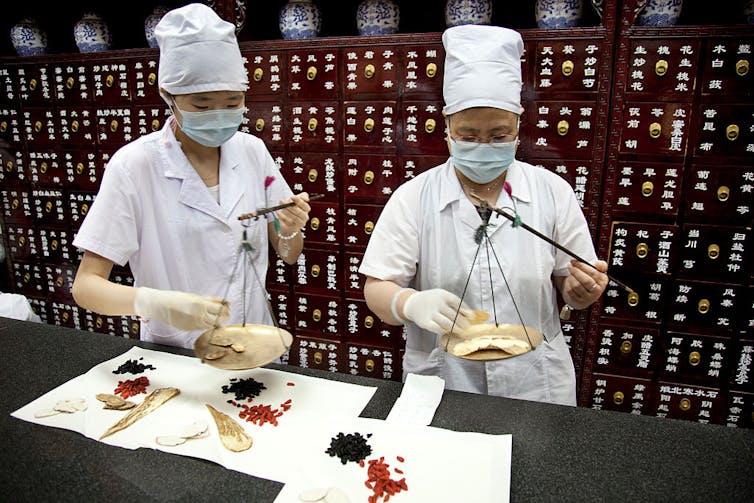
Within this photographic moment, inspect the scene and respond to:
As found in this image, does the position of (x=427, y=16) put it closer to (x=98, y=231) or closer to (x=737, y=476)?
(x=98, y=231)

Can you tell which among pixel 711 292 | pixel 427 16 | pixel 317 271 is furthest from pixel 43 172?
pixel 711 292

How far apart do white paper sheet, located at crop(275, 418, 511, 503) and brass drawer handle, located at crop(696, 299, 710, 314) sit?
1936 mm

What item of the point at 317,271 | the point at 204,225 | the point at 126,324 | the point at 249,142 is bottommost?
the point at 126,324

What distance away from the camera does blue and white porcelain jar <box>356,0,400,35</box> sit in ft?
9.34

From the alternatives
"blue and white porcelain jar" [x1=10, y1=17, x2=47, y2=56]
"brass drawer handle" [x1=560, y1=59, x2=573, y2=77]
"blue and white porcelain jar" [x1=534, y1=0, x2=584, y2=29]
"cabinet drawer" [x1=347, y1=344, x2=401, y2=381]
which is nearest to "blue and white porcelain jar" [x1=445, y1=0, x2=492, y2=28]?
"blue and white porcelain jar" [x1=534, y1=0, x2=584, y2=29]

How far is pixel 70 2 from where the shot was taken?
3.71m

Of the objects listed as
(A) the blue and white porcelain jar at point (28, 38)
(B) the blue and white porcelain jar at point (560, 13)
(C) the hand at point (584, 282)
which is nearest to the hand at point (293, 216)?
(C) the hand at point (584, 282)

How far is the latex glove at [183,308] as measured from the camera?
4.88ft

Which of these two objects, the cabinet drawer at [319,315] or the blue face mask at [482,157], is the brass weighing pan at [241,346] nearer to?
the blue face mask at [482,157]

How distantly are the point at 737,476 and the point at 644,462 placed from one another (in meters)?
0.19

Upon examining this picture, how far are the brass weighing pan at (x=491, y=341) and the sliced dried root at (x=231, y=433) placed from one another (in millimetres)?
587

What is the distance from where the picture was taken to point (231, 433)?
1.30m

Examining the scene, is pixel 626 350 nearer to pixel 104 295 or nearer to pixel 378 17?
pixel 378 17

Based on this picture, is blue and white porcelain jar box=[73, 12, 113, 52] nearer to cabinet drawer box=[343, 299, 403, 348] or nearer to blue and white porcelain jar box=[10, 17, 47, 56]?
blue and white porcelain jar box=[10, 17, 47, 56]
